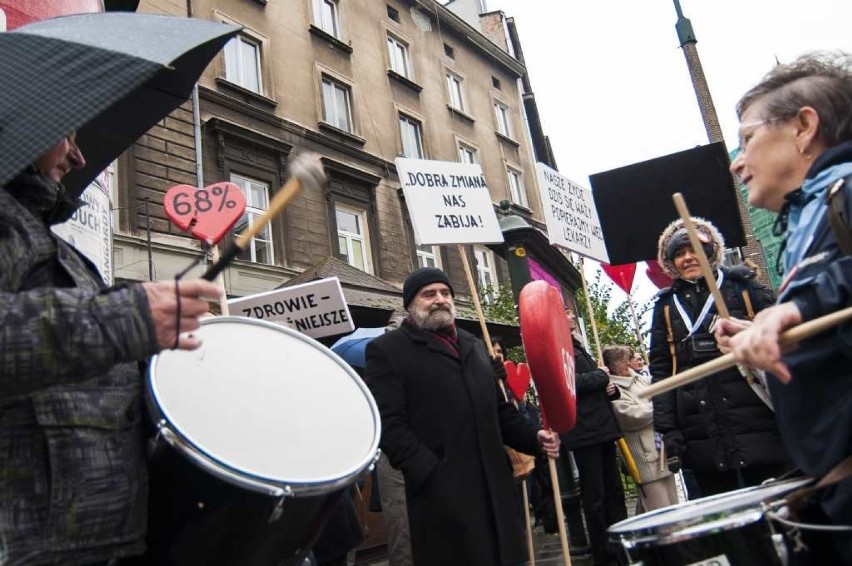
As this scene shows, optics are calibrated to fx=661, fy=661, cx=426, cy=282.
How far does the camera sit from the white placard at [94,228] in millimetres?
3038

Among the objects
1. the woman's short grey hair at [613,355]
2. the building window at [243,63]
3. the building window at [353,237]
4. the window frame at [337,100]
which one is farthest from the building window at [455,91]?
the woman's short grey hair at [613,355]

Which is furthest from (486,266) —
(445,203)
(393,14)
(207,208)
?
(445,203)

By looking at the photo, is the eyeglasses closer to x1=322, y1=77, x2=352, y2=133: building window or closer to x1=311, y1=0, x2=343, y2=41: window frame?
x1=322, y1=77, x2=352, y2=133: building window

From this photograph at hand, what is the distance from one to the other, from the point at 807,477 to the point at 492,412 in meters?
1.80

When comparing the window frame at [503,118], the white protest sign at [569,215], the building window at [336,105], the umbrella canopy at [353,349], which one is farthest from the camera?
the window frame at [503,118]

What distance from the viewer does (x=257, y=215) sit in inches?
526

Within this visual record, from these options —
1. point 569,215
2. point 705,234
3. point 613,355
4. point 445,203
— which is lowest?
point 613,355

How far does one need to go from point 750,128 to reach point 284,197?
1.26 metres

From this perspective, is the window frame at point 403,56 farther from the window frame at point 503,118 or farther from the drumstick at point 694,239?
the drumstick at point 694,239

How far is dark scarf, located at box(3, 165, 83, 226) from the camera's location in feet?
5.08

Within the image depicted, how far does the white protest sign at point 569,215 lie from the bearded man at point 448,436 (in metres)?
2.50

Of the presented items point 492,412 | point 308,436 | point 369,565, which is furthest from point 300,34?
point 308,436

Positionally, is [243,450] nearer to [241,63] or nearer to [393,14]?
[241,63]

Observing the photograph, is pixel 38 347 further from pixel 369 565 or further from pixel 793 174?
pixel 369 565
